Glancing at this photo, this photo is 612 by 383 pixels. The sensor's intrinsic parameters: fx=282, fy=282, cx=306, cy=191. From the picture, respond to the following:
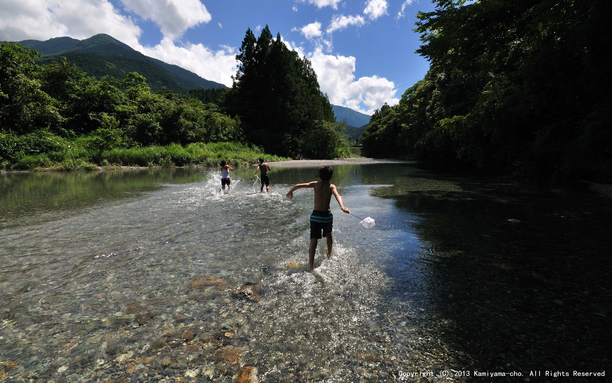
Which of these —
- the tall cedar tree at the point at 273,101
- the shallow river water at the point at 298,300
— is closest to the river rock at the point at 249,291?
the shallow river water at the point at 298,300

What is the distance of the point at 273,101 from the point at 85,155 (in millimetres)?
36466

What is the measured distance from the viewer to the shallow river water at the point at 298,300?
3.02m

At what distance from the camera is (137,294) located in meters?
4.48

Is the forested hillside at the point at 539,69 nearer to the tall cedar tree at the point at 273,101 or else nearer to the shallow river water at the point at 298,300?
the shallow river water at the point at 298,300

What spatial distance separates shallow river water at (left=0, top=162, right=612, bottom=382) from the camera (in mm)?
3023

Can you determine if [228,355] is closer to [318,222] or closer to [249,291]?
[249,291]

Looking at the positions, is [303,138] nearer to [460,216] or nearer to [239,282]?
[460,216]

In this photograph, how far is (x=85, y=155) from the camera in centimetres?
3083

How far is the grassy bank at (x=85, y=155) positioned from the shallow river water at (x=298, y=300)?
84.3 feet

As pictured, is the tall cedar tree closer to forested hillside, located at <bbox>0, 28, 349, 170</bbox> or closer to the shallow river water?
forested hillside, located at <bbox>0, 28, 349, 170</bbox>

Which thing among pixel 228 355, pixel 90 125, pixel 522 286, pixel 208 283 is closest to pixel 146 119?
pixel 90 125

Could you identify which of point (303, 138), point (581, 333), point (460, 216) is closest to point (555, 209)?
point (460, 216)

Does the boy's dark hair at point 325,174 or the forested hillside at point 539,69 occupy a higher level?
the forested hillside at point 539,69

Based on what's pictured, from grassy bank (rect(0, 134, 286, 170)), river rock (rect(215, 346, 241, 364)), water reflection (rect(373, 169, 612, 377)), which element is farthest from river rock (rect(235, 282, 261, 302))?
grassy bank (rect(0, 134, 286, 170))
